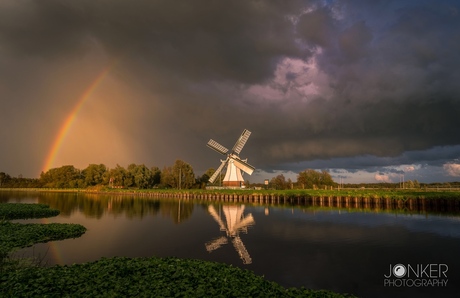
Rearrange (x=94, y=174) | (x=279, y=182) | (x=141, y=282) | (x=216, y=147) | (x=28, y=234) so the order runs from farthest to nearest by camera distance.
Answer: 1. (x=94, y=174)
2. (x=279, y=182)
3. (x=216, y=147)
4. (x=28, y=234)
5. (x=141, y=282)

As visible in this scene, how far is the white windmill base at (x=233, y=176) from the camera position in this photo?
73188 millimetres

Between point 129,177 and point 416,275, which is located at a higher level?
point 129,177

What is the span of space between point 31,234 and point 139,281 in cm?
1340

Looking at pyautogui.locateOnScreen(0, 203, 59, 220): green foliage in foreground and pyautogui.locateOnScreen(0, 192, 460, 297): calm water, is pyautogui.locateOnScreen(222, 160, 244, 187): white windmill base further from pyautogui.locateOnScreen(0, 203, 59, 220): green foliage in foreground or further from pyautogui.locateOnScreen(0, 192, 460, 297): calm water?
pyautogui.locateOnScreen(0, 192, 460, 297): calm water

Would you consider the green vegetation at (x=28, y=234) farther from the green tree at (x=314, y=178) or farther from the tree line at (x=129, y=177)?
the green tree at (x=314, y=178)

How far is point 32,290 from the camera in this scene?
798cm

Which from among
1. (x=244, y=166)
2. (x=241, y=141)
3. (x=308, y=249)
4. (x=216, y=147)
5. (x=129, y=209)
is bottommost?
(x=308, y=249)

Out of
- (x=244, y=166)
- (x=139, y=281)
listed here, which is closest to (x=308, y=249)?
(x=139, y=281)

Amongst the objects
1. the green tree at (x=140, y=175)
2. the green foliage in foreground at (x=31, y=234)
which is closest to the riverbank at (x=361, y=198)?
the green foliage in foreground at (x=31, y=234)

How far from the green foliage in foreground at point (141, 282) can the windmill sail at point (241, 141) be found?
2487 inches

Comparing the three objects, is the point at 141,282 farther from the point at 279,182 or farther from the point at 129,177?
the point at 129,177

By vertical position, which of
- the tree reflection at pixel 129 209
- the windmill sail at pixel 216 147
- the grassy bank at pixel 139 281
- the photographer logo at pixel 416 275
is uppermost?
the windmill sail at pixel 216 147

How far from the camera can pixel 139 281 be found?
910 cm

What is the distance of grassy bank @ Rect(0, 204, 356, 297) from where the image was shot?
26.7ft
